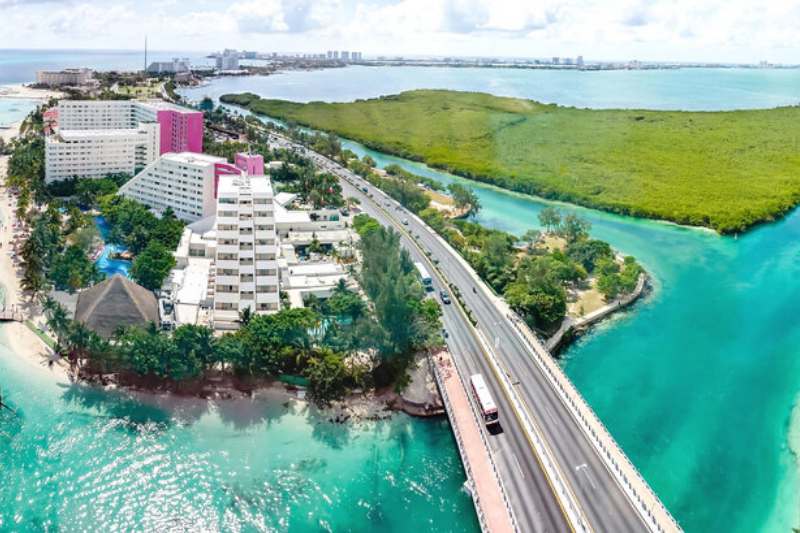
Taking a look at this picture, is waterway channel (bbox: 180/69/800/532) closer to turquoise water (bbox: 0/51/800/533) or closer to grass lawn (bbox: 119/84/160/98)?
turquoise water (bbox: 0/51/800/533)

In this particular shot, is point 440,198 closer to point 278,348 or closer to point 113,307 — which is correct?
point 278,348

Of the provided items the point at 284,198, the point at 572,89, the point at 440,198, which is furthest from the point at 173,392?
the point at 572,89

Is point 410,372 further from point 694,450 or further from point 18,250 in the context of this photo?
point 18,250

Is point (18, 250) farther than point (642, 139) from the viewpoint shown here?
No

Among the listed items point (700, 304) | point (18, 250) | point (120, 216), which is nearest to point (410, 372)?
point (700, 304)

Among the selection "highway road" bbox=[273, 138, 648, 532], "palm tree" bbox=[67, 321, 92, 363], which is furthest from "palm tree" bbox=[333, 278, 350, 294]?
"palm tree" bbox=[67, 321, 92, 363]

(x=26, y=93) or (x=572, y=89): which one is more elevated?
(x=572, y=89)

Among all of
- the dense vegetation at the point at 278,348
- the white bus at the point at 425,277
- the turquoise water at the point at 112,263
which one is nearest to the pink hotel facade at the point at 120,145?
the turquoise water at the point at 112,263
